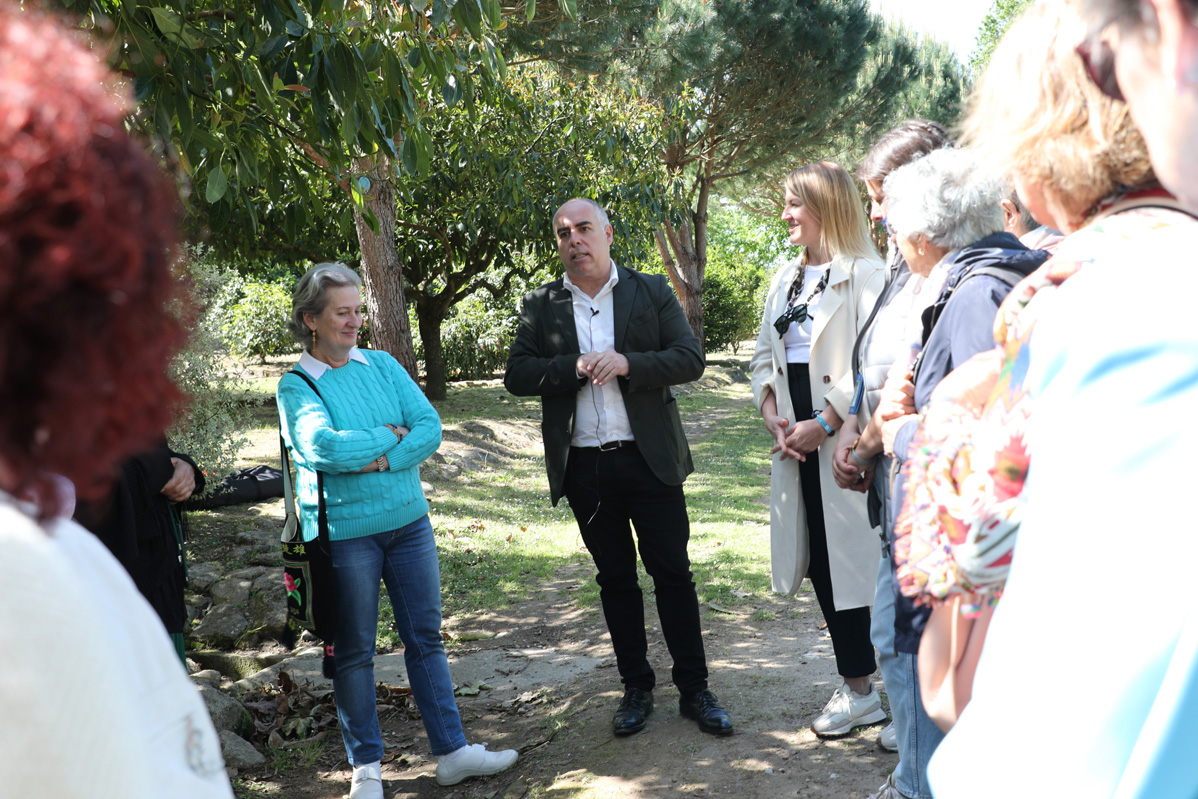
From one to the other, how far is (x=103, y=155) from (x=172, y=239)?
4.9 inches

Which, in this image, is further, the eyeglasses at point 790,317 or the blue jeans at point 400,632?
the eyeglasses at point 790,317

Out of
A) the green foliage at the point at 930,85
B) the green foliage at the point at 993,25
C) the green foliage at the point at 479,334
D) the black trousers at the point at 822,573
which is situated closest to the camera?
the black trousers at the point at 822,573

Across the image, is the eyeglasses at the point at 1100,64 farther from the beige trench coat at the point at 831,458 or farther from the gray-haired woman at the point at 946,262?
the beige trench coat at the point at 831,458

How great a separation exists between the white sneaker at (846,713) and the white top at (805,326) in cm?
139

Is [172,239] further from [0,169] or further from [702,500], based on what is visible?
[702,500]

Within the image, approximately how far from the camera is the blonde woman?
11.5 feet

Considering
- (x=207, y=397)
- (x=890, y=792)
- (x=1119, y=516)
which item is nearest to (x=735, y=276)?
(x=207, y=397)

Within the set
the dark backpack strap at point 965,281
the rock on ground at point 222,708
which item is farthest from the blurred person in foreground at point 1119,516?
the rock on ground at point 222,708

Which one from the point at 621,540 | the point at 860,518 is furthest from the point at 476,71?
the point at 860,518

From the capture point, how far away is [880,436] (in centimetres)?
268

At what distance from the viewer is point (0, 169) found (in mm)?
688

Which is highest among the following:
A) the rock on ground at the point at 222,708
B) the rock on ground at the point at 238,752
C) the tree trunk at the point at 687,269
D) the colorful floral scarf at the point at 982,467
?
the tree trunk at the point at 687,269

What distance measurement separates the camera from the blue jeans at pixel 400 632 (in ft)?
11.1

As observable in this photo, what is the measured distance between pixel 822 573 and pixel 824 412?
707 mm
